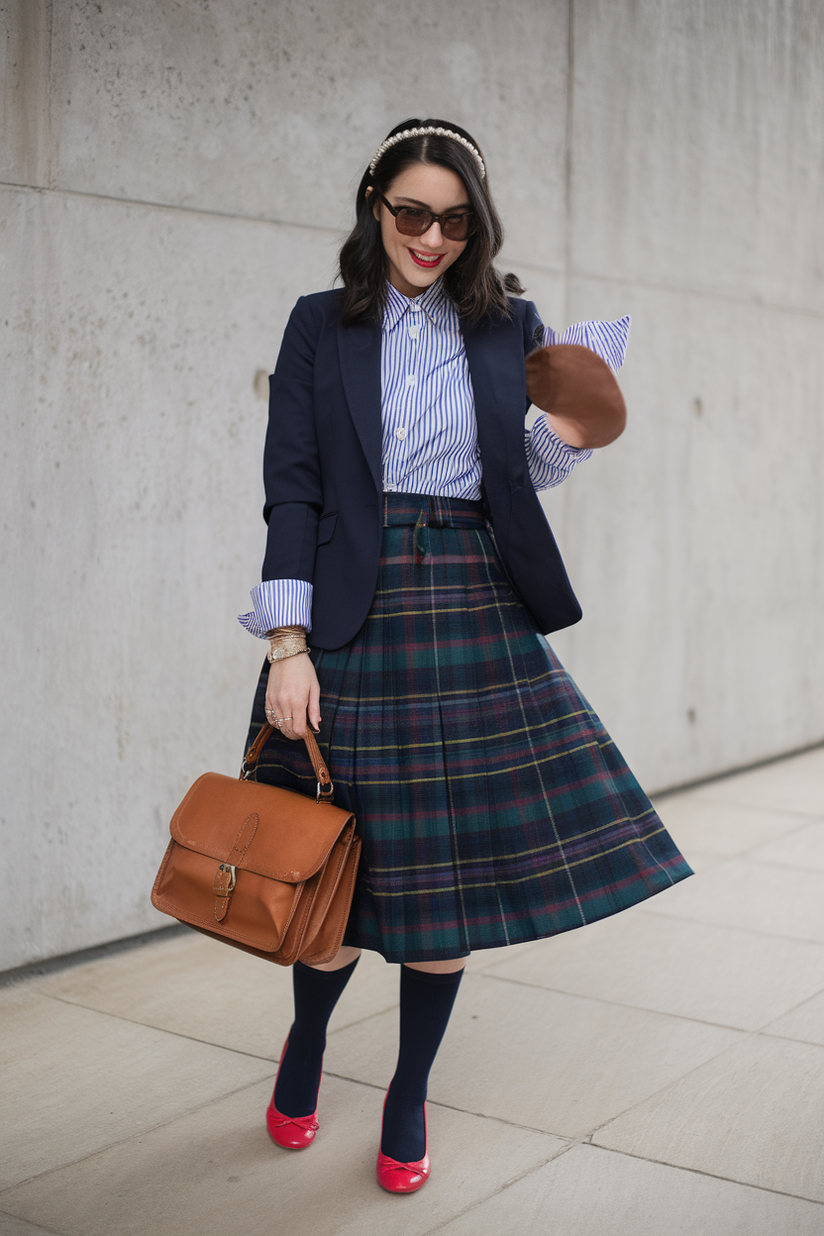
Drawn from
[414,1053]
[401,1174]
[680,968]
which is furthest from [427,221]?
[680,968]

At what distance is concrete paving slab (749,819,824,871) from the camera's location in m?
3.92

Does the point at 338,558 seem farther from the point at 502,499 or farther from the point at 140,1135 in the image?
the point at 140,1135

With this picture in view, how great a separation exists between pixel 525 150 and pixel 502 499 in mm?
2423

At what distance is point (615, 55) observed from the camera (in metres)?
4.26

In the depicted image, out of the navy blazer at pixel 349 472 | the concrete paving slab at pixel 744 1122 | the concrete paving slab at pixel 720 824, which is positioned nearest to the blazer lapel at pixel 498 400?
the navy blazer at pixel 349 472

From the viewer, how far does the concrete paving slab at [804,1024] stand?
264cm

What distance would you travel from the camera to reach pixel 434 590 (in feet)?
6.38

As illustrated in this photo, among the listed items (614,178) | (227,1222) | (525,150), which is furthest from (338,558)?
(614,178)

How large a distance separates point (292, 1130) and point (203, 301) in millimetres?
1954

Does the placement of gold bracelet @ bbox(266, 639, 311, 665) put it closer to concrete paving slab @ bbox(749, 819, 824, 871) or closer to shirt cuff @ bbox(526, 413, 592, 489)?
shirt cuff @ bbox(526, 413, 592, 489)

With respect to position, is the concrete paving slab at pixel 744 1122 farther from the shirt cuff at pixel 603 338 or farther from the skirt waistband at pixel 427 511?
the shirt cuff at pixel 603 338

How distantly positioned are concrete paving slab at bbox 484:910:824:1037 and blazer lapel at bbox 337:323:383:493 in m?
1.56

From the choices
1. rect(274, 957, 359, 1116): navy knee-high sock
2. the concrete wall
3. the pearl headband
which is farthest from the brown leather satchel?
the concrete wall

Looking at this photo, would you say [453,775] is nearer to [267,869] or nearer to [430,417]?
[267,869]
